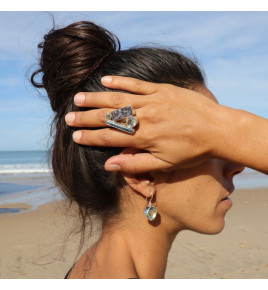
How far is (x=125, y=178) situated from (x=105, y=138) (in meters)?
0.28

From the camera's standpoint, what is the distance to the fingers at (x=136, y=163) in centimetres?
174

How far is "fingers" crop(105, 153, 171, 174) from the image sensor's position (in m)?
1.74

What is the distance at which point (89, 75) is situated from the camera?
1.98 meters

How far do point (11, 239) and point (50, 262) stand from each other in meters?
1.99

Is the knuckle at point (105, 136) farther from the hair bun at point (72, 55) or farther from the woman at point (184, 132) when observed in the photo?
the hair bun at point (72, 55)

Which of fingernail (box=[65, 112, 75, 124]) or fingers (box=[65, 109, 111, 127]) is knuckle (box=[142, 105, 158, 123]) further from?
fingernail (box=[65, 112, 75, 124])

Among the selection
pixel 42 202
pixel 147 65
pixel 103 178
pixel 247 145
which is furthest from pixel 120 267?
pixel 42 202

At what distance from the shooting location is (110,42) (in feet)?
7.00

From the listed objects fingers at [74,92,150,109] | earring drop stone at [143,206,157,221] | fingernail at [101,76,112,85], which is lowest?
earring drop stone at [143,206,157,221]

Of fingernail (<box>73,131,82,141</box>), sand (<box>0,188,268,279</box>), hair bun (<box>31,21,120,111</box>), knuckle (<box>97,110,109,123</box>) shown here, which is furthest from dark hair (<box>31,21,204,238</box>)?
sand (<box>0,188,268,279</box>)

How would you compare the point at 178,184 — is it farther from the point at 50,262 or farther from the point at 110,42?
the point at 50,262

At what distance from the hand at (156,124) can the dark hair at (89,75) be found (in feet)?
0.51

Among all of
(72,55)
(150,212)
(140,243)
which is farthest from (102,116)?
(140,243)

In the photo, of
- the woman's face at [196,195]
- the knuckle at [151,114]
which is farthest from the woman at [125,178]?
the knuckle at [151,114]
